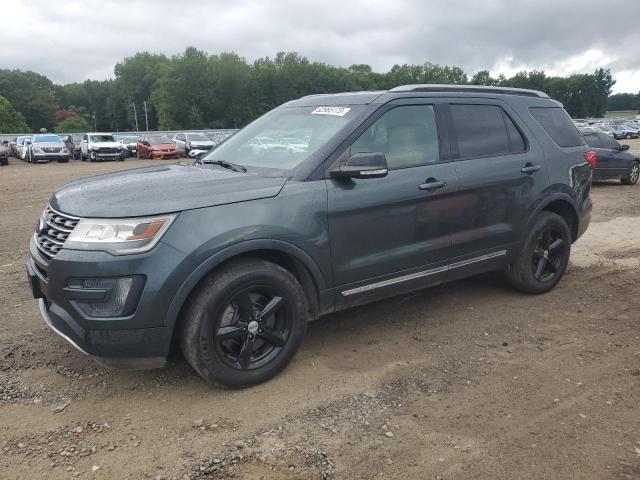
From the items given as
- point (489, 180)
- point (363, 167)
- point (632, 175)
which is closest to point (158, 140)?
point (632, 175)

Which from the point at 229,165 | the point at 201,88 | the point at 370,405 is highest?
the point at 201,88

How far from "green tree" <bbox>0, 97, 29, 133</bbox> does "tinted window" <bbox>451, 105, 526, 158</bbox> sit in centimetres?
9189

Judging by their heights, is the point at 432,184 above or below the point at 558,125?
below

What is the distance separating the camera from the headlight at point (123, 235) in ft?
9.77

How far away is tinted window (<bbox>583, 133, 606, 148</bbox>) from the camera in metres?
14.1

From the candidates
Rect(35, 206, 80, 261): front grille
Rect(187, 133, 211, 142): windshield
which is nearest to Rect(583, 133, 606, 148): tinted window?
Rect(35, 206, 80, 261): front grille

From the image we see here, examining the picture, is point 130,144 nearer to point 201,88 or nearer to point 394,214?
point 394,214

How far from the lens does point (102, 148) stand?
30.3 meters

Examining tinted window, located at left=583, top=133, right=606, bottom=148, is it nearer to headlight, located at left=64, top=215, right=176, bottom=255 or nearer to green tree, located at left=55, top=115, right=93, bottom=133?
headlight, located at left=64, top=215, right=176, bottom=255

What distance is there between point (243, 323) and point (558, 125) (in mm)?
3769

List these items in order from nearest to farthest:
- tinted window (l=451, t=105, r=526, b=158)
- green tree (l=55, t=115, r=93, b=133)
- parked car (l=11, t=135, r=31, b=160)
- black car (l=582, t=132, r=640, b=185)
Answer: tinted window (l=451, t=105, r=526, b=158) < black car (l=582, t=132, r=640, b=185) < parked car (l=11, t=135, r=31, b=160) < green tree (l=55, t=115, r=93, b=133)

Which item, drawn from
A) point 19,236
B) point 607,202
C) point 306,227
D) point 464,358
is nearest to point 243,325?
point 306,227

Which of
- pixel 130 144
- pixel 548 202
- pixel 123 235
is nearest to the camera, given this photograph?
pixel 123 235

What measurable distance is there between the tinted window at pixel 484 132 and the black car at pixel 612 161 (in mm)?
10523
